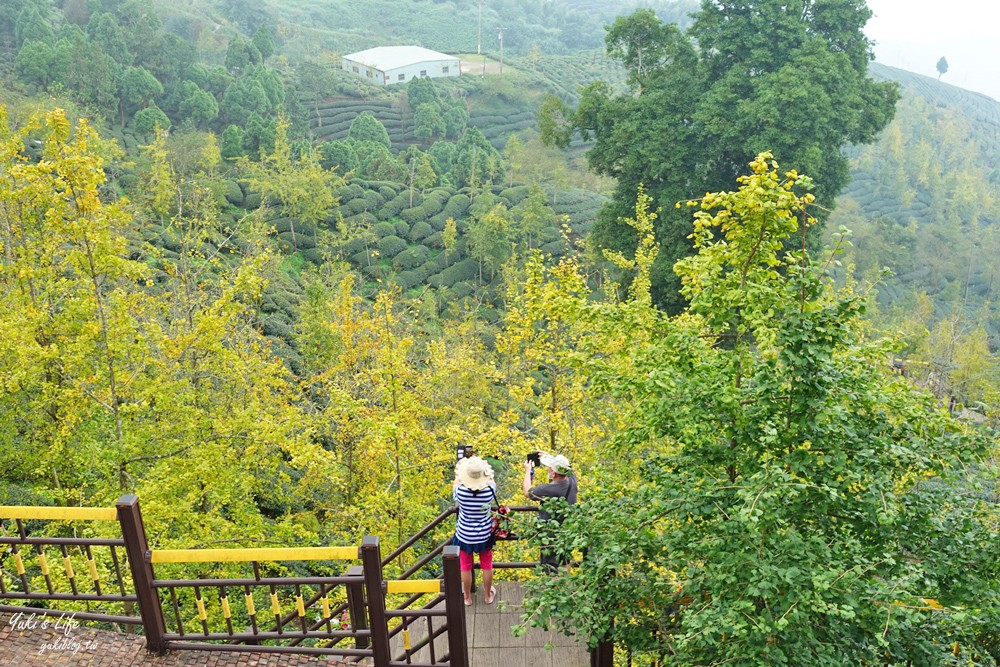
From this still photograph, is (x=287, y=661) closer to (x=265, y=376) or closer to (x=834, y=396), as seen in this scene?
(x=834, y=396)

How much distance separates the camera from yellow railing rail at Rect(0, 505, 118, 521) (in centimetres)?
556

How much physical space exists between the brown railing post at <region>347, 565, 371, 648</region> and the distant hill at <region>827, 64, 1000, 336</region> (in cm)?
2825

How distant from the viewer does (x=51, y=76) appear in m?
42.6

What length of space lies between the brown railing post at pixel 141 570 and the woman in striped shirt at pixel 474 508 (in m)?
2.46

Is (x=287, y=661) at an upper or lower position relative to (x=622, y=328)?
lower

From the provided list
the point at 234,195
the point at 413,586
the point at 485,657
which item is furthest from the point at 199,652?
the point at 234,195

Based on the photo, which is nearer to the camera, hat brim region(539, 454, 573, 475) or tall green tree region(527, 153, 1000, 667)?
tall green tree region(527, 153, 1000, 667)

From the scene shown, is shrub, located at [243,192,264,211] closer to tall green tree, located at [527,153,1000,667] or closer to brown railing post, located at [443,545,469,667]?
brown railing post, located at [443,545,469,667]

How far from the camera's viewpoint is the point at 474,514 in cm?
657

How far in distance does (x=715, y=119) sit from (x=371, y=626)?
69.5ft

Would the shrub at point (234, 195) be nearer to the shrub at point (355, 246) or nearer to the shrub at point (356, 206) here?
the shrub at point (356, 206)

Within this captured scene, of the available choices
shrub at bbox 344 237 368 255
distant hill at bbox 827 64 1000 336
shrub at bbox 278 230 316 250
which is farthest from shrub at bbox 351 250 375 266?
distant hill at bbox 827 64 1000 336

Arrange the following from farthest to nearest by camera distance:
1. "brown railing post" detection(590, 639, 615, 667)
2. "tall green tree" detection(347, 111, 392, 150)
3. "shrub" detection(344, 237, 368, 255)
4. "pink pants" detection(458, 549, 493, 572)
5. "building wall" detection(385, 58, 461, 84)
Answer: "building wall" detection(385, 58, 461, 84) → "tall green tree" detection(347, 111, 392, 150) → "shrub" detection(344, 237, 368, 255) → "pink pants" detection(458, 549, 493, 572) → "brown railing post" detection(590, 639, 615, 667)

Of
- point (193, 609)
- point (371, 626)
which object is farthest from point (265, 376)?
point (371, 626)
